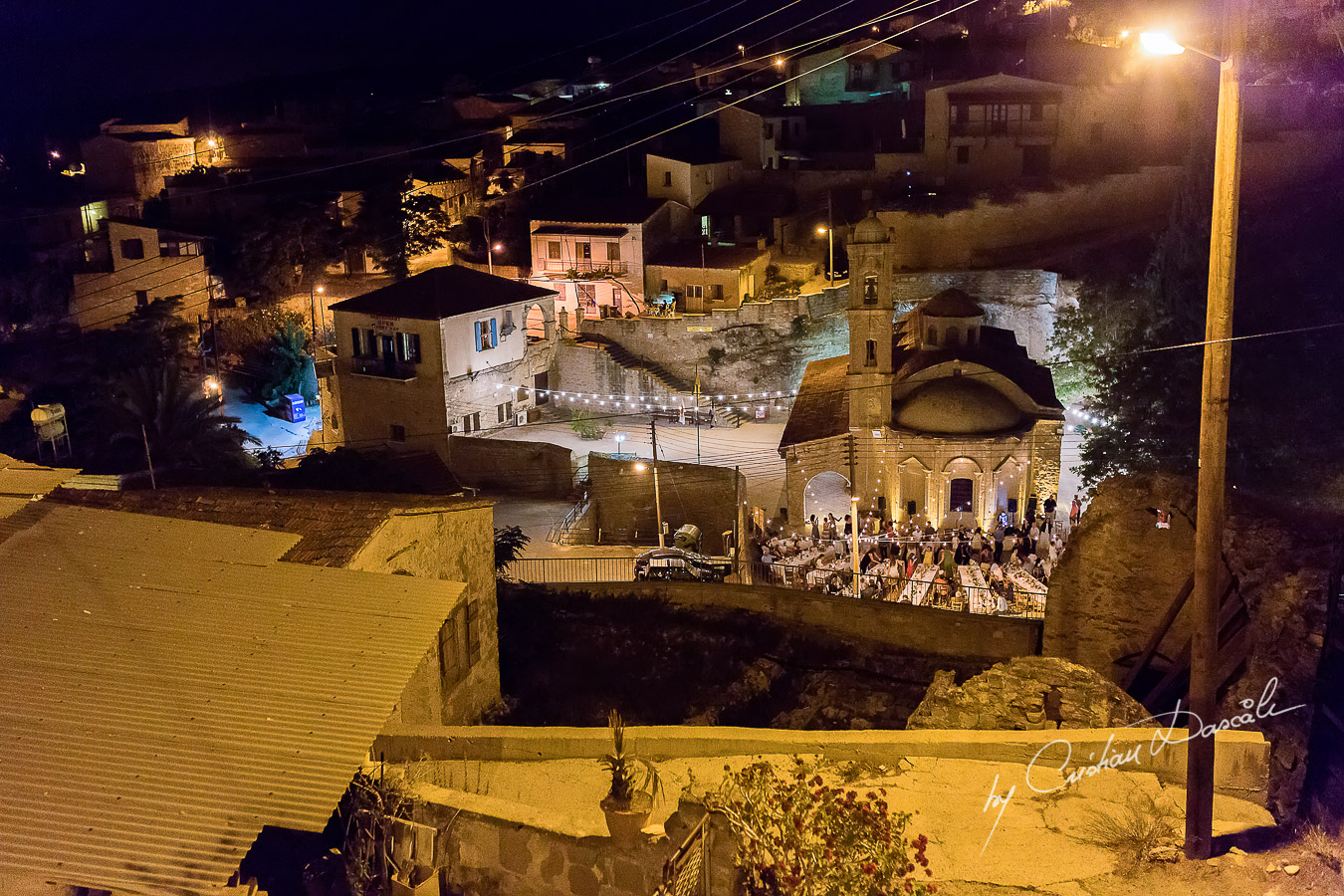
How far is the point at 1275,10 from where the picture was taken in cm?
3697

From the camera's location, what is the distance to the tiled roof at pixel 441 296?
35875mm

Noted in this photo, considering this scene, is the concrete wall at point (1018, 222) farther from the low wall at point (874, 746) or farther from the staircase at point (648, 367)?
the low wall at point (874, 746)

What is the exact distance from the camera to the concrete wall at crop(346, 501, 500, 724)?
12.7 meters

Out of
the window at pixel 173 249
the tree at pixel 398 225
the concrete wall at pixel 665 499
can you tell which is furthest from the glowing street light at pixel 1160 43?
the window at pixel 173 249

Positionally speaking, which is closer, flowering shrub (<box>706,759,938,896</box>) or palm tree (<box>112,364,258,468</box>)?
flowering shrub (<box>706,759,938,896</box>)

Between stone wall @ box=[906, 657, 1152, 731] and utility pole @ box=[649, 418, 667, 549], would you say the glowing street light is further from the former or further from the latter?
utility pole @ box=[649, 418, 667, 549]

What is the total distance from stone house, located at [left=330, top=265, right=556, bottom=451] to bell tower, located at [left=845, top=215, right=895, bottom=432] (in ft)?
40.5

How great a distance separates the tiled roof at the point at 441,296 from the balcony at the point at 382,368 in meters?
1.54

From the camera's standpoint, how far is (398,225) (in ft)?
148

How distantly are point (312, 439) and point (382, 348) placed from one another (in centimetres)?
513

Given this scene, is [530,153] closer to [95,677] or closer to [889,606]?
[889,606]

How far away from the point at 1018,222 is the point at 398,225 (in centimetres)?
2384

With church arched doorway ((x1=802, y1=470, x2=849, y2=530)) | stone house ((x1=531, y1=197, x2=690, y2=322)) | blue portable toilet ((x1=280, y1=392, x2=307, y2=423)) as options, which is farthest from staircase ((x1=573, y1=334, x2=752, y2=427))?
blue portable toilet ((x1=280, y1=392, x2=307, y2=423))

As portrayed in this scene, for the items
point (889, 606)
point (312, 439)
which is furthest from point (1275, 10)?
point (312, 439)
